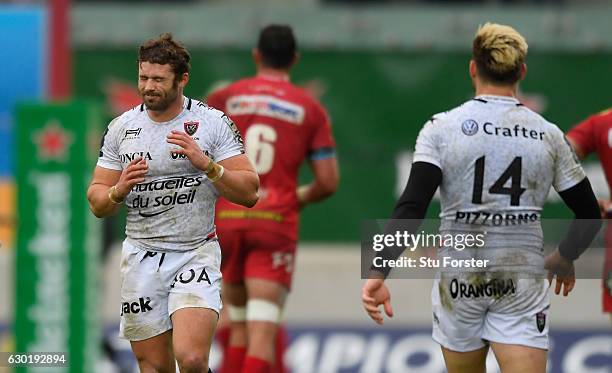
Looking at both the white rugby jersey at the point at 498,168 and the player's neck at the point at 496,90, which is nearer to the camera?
the white rugby jersey at the point at 498,168

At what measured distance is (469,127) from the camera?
662 cm

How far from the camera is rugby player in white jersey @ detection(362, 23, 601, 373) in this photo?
21.7ft

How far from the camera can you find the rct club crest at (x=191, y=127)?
6.94 meters

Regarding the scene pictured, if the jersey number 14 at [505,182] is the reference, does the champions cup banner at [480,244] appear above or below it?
below

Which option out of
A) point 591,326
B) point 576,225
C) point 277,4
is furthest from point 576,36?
point 576,225

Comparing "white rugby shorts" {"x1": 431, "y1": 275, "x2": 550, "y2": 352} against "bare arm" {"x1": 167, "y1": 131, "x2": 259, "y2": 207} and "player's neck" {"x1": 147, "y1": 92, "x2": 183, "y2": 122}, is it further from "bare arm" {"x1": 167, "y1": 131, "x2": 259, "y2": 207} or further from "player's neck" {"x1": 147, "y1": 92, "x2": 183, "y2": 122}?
"player's neck" {"x1": 147, "y1": 92, "x2": 183, "y2": 122}

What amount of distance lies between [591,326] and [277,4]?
752cm

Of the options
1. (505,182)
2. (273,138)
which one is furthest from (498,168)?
(273,138)

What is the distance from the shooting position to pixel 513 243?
22.0ft

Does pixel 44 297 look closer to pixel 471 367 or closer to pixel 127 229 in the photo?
pixel 127 229

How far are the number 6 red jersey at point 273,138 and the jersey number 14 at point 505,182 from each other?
8.82ft

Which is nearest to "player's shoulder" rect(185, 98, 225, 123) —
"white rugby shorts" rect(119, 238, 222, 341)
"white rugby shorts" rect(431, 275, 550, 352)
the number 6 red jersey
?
"white rugby shorts" rect(119, 238, 222, 341)

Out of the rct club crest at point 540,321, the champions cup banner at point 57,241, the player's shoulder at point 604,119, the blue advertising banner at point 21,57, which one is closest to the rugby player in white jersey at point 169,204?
the rct club crest at point 540,321

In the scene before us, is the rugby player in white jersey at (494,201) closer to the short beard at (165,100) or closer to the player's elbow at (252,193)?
the player's elbow at (252,193)
